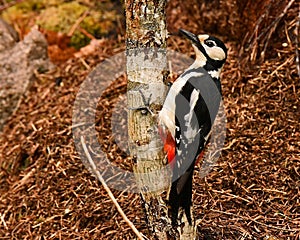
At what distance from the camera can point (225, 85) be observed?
4.11 metres

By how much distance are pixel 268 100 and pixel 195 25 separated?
1.19m

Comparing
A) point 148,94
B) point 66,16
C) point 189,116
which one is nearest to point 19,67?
point 66,16

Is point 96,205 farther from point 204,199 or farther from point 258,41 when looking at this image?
point 258,41

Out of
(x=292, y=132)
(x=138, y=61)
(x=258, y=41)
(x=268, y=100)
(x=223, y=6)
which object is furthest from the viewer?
(x=223, y=6)

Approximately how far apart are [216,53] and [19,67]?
216 cm

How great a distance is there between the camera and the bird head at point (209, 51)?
296 centimetres

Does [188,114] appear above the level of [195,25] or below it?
above

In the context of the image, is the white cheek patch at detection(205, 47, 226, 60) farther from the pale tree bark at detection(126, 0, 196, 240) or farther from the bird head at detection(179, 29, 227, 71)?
the pale tree bark at detection(126, 0, 196, 240)

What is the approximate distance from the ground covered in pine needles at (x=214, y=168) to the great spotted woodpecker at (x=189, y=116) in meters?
0.45

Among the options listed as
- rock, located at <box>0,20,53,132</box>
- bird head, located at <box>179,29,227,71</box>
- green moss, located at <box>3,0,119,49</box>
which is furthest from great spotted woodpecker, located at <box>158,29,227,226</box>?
green moss, located at <box>3,0,119,49</box>

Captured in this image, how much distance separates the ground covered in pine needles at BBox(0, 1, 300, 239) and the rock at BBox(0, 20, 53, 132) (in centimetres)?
8

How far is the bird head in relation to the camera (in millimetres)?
2965

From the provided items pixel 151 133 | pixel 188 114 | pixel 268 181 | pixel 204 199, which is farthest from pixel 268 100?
pixel 151 133

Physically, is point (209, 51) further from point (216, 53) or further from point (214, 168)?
point (214, 168)
